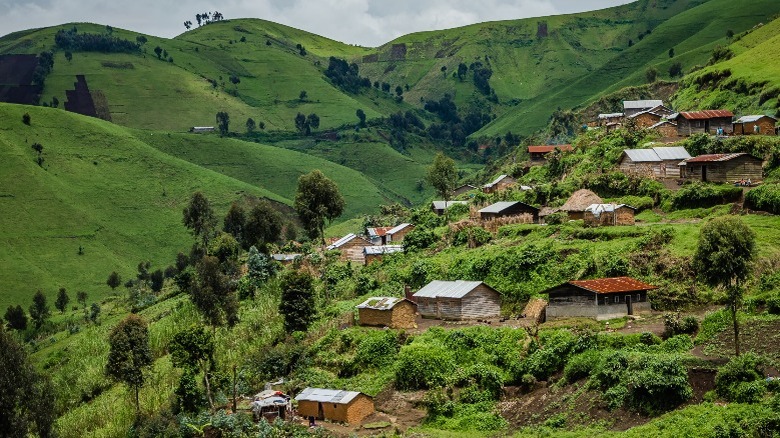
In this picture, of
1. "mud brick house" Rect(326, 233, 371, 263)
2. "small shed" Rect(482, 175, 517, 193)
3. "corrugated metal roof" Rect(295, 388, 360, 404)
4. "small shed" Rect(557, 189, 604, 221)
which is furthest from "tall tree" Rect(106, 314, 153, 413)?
"small shed" Rect(482, 175, 517, 193)

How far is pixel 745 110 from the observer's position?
8344cm

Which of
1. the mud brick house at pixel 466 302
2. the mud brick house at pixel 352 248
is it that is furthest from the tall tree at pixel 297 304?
the mud brick house at pixel 352 248

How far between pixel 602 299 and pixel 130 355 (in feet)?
99.7

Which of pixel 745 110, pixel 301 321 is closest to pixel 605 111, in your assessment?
pixel 745 110

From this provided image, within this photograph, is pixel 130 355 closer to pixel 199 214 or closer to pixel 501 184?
pixel 199 214

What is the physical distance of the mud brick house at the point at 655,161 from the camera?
221 ft

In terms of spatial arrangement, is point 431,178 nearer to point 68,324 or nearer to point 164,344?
point 164,344

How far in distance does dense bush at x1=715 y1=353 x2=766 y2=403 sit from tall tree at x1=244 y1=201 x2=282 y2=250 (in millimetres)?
59924

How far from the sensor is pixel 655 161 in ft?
223

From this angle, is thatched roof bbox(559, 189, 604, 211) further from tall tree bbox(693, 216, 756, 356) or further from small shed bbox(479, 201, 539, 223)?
tall tree bbox(693, 216, 756, 356)

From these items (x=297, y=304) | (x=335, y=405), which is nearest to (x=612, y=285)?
(x=335, y=405)

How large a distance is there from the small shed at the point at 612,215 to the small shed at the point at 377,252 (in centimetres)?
1884

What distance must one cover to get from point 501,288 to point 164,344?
2843cm

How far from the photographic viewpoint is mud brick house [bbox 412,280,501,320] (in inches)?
2130
